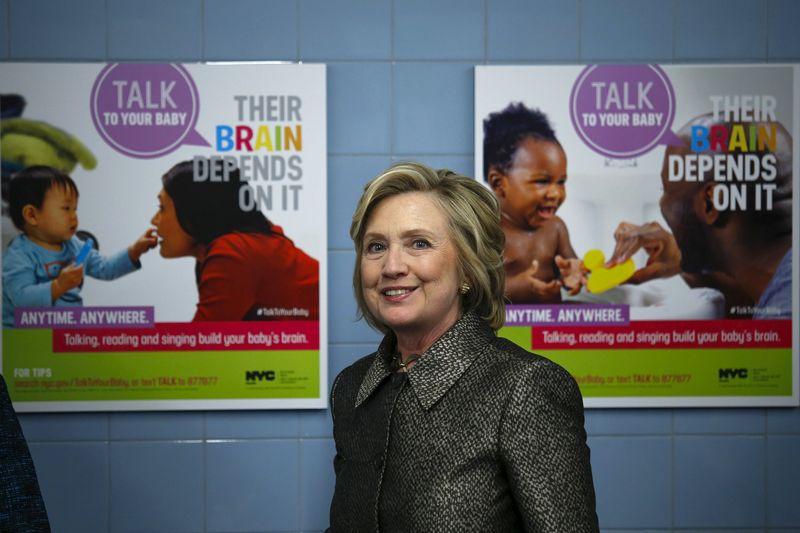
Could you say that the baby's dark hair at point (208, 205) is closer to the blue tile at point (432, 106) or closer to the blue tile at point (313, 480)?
the blue tile at point (432, 106)

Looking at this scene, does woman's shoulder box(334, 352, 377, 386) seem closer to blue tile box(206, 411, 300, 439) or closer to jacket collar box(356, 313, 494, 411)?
jacket collar box(356, 313, 494, 411)

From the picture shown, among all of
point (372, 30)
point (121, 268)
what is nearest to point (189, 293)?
point (121, 268)

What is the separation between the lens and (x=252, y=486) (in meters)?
1.94

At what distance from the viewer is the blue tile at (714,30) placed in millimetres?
1971

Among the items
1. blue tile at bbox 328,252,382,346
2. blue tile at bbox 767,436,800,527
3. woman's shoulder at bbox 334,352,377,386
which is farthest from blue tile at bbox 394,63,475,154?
blue tile at bbox 767,436,800,527

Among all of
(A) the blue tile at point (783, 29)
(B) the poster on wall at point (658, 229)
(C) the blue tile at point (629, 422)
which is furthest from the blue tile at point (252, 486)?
(A) the blue tile at point (783, 29)

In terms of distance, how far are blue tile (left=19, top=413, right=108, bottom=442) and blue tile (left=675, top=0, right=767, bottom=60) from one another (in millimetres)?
1780

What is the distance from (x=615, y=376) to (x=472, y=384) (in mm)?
1011

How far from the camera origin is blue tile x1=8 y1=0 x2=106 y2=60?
191cm

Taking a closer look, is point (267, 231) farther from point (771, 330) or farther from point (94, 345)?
point (771, 330)

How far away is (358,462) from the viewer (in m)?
1.12

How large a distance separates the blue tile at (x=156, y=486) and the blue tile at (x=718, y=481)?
1246mm

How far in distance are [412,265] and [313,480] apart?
3.42ft

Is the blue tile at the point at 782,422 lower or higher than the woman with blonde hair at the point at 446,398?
lower
